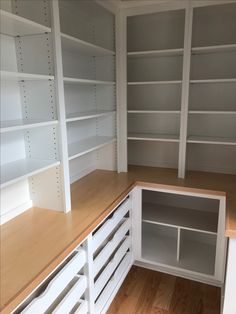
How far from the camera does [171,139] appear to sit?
2.33m

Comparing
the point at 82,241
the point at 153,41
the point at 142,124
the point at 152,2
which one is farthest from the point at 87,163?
the point at 152,2

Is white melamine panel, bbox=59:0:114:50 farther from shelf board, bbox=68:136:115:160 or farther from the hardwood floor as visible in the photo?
the hardwood floor

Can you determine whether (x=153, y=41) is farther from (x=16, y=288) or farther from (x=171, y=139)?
(x=16, y=288)

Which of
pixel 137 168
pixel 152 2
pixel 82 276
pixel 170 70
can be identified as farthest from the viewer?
pixel 137 168

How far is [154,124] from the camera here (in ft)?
8.80

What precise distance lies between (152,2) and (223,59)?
0.79 meters

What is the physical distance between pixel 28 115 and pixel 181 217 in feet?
5.51

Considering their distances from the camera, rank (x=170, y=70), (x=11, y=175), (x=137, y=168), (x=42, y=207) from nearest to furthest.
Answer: (x=11, y=175)
(x=42, y=207)
(x=170, y=70)
(x=137, y=168)

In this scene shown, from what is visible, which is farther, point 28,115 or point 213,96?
point 213,96

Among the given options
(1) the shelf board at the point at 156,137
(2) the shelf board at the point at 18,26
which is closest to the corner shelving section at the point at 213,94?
(1) the shelf board at the point at 156,137

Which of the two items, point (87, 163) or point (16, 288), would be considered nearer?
point (16, 288)

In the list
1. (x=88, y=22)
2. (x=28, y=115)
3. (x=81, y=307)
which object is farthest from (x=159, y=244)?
(x=88, y=22)

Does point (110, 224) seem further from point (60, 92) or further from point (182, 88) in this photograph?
point (182, 88)

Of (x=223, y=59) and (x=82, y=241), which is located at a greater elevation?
(x=223, y=59)
